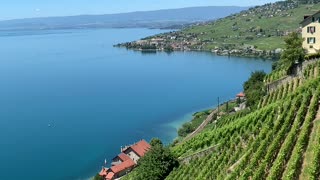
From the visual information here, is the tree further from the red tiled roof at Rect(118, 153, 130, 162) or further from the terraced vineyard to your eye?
the red tiled roof at Rect(118, 153, 130, 162)

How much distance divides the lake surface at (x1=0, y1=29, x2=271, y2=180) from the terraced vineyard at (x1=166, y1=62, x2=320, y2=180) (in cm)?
2950

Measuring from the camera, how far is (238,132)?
33.5 m

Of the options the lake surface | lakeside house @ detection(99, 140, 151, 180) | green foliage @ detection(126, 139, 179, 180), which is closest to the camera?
green foliage @ detection(126, 139, 179, 180)

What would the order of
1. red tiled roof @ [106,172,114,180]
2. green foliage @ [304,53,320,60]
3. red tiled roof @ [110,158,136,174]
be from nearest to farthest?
1. green foliage @ [304,53,320,60]
2. red tiled roof @ [106,172,114,180]
3. red tiled roof @ [110,158,136,174]

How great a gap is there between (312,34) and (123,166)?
1017 inches

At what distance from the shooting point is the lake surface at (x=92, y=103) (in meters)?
68.1

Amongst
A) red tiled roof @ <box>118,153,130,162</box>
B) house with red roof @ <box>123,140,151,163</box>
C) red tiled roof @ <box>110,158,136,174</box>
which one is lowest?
red tiled roof @ <box>110,158,136,174</box>

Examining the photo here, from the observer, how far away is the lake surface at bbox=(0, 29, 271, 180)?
68125 millimetres

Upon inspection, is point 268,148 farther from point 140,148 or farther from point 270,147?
point 140,148

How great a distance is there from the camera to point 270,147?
80.8ft

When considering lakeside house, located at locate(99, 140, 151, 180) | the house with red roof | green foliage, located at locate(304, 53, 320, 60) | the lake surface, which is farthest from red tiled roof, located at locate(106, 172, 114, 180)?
green foliage, located at locate(304, 53, 320, 60)

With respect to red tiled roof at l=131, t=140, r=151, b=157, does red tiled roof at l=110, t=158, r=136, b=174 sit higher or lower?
lower

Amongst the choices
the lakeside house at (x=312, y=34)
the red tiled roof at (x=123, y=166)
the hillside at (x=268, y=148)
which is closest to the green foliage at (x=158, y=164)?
the hillside at (x=268, y=148)

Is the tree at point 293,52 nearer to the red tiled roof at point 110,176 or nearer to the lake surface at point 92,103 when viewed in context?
the red tiled roof at point 110,176
